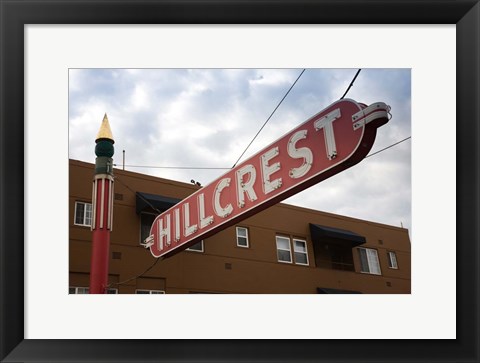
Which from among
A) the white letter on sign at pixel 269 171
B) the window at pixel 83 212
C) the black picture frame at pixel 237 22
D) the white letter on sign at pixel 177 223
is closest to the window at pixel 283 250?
the white letter on sign at pixel 177 223

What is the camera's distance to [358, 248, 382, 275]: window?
15893 mm

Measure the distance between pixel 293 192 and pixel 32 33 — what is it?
3.80 metres

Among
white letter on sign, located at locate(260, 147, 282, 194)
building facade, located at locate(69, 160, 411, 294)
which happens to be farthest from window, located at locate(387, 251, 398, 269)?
white letter on sign, located at locate(260, 147, 282, 194)

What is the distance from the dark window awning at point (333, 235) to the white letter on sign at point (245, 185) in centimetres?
738

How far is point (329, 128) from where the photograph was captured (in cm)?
666

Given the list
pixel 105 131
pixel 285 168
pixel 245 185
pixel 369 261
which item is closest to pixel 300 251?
pixel 369 261

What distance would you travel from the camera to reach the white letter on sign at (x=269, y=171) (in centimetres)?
734

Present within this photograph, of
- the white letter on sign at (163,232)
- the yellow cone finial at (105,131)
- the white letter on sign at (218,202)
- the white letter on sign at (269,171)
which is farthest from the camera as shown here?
the white letter on sign at (163,232)

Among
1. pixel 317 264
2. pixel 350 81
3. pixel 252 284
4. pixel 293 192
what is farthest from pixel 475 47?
pixel 317 264

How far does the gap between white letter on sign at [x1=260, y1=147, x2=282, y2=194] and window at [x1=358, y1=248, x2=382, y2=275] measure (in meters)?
9.13

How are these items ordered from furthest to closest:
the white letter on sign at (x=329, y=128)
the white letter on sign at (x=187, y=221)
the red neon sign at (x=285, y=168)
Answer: the white letter on sign at (x=187, y=221) < the white letter on sign at (x=329, y=128) < the red neon sign at (x=285, y=168)

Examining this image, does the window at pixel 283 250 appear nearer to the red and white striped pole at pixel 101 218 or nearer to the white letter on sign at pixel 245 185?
the red and white striped pole at pixel 101 218

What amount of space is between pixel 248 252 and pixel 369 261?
4326 mm

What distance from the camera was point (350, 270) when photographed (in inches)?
614
